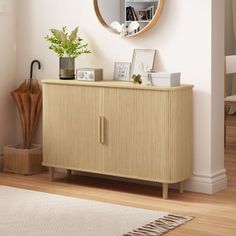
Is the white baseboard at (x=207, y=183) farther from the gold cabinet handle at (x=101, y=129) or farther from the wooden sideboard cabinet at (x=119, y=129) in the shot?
the gold cabinet handle at (x=101, y=129)

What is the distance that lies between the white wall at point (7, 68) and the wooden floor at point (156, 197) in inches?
16.7

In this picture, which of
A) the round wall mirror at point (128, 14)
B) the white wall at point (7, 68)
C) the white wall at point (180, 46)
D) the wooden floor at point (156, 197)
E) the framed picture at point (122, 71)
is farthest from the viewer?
the white wall at point (7, 68)

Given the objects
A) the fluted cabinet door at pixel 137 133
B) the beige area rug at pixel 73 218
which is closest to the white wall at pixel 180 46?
the fluted cabinet door at pixel 137 133

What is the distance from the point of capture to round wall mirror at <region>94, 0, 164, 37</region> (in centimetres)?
483

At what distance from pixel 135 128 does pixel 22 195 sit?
33.7 inches

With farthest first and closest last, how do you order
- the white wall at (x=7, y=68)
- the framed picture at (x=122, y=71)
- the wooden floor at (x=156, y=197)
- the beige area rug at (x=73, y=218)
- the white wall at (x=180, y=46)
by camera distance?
the white wall at (x=7, y=68)
the framed picture at (x=122, y=71)
the white wall at (x=180, y=46)
the wooden floor at (x=156, y=197)
the beige area rug at (x=73, y=218)

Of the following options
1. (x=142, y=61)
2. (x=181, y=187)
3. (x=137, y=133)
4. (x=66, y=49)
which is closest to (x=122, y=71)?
(x=142, y=61)

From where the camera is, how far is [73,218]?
412 centimetres

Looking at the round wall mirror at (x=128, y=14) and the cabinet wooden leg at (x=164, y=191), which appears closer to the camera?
the cabinet wooden leg at (x=164, y=191)

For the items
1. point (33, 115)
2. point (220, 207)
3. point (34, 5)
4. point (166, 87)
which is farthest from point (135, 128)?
point (34, 5)

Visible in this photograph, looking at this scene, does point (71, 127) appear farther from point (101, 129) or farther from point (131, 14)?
point (131, 14)

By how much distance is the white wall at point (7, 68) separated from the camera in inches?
216

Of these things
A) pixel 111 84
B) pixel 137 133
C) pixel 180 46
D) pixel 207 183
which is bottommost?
pixel 207 183

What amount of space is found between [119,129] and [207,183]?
2.26ft
